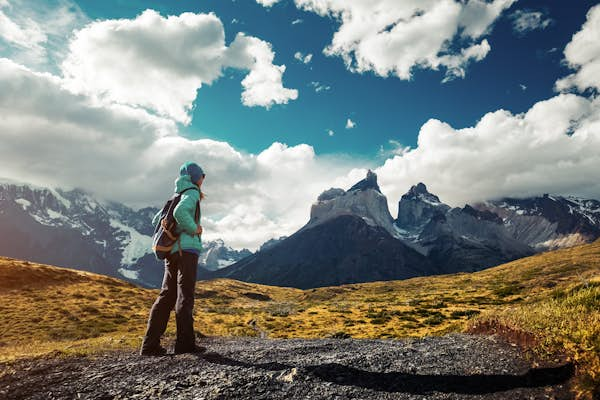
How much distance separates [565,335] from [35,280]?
2313 inches

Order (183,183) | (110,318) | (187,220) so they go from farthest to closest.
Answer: (110,318) < (183,183) < (187,220)

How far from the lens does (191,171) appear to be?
449 inches

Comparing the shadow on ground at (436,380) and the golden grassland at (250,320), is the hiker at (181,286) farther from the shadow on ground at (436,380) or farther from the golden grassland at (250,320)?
the shadow on ground at (436,380)

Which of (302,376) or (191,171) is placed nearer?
(302,376)

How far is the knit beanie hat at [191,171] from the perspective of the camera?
11.4m

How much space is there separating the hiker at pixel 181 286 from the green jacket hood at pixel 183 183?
8.7 inches

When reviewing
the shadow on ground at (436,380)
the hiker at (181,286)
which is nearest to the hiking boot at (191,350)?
the hiker at (181,286)

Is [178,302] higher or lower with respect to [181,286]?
lower

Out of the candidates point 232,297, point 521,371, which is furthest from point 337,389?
point 232,297

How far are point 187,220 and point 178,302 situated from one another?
2294 mm

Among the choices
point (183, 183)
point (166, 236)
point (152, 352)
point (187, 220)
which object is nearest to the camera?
point (187, 220)

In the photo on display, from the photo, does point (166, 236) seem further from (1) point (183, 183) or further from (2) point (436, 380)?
(2) point (436, 380)

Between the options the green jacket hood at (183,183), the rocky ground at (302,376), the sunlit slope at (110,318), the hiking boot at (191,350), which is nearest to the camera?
the rocky ground at (302,376)

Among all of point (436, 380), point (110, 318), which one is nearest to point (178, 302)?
point (436, 380)
